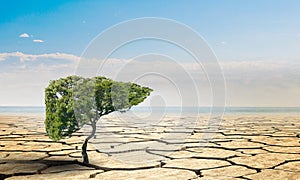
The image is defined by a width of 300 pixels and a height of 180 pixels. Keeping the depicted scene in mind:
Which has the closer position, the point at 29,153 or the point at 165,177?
the point at 165,177

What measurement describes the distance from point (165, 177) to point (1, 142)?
148 inches

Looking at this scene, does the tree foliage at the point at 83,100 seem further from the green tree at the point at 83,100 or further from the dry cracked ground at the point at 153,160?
the dry cracked ground at the point at 153,160

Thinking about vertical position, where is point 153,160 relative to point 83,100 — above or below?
below

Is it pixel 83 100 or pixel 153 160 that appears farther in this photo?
pixel 153 160

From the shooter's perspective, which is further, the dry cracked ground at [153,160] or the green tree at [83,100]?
the green tree at [83,100]

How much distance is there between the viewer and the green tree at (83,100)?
3.74 meters

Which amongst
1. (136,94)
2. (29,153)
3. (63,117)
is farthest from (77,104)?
(29,153)

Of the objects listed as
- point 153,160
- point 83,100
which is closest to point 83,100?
point 83,100

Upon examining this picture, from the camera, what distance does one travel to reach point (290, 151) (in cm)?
500

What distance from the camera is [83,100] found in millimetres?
3717

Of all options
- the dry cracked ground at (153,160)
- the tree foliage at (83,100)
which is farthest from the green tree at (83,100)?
the dry cracked ground at (153,160)

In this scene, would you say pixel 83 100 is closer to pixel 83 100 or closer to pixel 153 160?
pixel 83 100

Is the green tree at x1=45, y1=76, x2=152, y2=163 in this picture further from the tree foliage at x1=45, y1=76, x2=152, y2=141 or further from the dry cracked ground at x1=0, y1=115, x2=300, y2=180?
the dry cracked ground at x1=0, y1=115, x2=300, y2=180

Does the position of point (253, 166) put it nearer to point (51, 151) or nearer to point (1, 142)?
point (51, 151)
